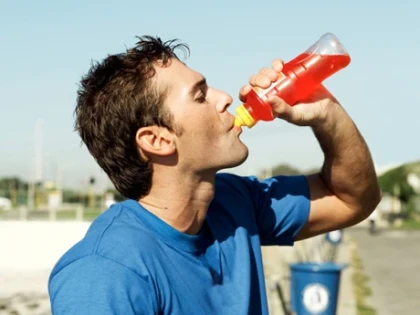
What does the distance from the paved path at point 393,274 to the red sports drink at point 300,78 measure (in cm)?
1201

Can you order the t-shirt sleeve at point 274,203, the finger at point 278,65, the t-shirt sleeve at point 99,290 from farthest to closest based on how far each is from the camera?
1. the t-shirt sleeve at point 274,203
2. the finger at point 278,65
3. the t-shirt sleeve at point 99,290

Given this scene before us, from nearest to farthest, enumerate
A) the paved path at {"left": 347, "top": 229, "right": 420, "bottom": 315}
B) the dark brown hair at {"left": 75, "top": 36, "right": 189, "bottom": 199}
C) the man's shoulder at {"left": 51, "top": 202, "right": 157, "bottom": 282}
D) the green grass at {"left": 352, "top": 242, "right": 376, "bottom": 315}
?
the man's shoulder at {"left": 51, "top": 202, "right": 157, "bottom": 282} → the dark brown hair at {"left": 75, "top": 36, "right": 189, "bottom": 199} → the green grass at {"left": 352, "top": 242, "right": 376, "bottom": 315} → the paved path at {"left": 347, "top": 229, "right": 420, "bottom": 315}

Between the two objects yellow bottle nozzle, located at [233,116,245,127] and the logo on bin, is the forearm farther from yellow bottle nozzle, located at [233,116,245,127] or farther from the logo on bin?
the logo on bin

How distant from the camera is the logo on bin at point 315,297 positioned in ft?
34.5

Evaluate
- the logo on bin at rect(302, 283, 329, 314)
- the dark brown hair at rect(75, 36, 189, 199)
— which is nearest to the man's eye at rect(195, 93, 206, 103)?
the dark brown hair at rect(75, 36, 189, 199)

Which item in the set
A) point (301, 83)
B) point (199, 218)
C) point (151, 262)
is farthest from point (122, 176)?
point (301, 83)

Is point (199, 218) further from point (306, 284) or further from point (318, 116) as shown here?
point (306, 284)

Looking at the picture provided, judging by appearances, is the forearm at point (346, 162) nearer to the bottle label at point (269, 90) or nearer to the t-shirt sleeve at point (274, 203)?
the t-shirt sleeve at point (274, 203)

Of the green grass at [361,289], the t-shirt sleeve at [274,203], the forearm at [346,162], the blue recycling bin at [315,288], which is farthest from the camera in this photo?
the green grass at [361,289]

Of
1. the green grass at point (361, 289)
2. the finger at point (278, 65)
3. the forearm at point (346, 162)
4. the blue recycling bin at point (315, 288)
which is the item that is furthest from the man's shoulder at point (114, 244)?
the green grass at point (361, 289)

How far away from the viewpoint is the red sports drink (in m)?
3.09

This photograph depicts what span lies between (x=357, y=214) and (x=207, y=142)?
0.96m

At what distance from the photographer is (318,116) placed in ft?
10.6

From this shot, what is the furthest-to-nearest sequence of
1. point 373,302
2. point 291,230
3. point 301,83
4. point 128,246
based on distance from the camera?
point 373,302 → point 291,230 → point 301,83 → point 128,246
